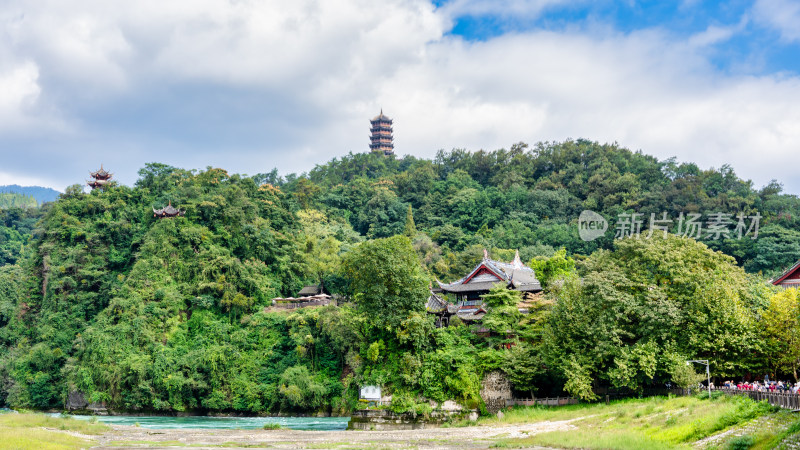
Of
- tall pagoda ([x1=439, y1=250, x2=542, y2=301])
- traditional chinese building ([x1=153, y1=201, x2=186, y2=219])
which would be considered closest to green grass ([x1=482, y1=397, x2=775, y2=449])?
tall pagoda ([x1=439, y1=250, x2=542, y2=301])

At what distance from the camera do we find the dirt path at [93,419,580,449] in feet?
109

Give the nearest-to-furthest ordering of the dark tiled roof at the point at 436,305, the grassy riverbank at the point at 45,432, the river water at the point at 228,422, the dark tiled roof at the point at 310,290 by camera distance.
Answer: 1. the grassy riverbank at the point at 45,432
2. the river water at the point at 228,422
3. the dark tiled roof at the point at 436,305
4. the dark tiled roof at the point at 310,290

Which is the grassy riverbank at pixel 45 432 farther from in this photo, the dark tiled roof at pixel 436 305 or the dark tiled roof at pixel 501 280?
the dark tiled roof at pixel 501 280

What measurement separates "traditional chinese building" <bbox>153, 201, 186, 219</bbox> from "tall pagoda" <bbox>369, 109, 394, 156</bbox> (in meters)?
74.5

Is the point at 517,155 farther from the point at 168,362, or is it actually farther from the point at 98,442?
the point at 98,442

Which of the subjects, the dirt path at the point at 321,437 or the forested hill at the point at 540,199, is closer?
the dirt path at the point at 321,437

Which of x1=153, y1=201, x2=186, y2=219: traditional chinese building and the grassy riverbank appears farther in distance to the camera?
x1=153, y1=201, x2=186, y2=219: traditional chinese building

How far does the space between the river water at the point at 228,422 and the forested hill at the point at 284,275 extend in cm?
182

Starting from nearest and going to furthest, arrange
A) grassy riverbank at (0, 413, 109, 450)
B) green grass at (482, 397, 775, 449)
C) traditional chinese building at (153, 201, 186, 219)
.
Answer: green grass at (482, 397, 775, 449), grassy riverbank at (0, 413, 109, 450), traditional chinese building at (153, 201, 186, 219)

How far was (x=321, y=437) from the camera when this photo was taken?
37.5 m

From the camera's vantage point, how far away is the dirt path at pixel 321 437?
33250 mm

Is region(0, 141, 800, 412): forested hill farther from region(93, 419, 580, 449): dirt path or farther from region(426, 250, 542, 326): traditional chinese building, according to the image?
region(93, 419, 580, 449): dirt path

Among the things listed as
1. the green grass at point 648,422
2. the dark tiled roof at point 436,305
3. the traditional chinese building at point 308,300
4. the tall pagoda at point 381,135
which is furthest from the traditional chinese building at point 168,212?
the tall pagoda at point 381,135

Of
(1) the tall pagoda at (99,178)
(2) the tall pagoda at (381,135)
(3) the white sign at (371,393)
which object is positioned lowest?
(3) the white sign at (371,393)
